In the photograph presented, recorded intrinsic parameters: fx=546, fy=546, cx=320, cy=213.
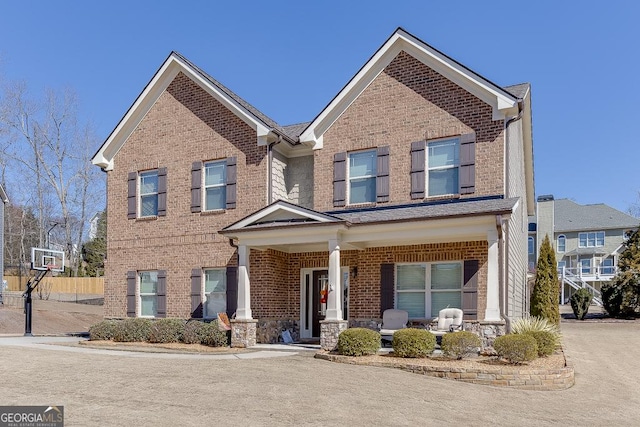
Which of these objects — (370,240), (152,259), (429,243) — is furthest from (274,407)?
(152,259)

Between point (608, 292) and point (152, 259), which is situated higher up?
point (152, 259)

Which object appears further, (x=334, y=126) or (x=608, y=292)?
(x=608, y=292)

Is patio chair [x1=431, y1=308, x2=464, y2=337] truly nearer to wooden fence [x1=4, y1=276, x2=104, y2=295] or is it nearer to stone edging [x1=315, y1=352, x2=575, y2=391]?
stone edging [x1=315, y1=352, x2=575, y2=391]

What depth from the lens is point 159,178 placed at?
18094 millimetres

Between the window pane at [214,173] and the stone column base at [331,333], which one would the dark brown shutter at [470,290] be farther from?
the window pane at [214,173]

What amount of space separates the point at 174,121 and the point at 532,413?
14.1 meters

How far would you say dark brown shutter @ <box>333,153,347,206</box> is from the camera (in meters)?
15.8

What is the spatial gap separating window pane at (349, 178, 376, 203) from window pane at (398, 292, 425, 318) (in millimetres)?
2821

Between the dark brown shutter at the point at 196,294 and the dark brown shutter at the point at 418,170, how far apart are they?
708cm

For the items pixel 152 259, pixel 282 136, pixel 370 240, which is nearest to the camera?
pixel 370 240

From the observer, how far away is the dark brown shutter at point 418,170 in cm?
1485

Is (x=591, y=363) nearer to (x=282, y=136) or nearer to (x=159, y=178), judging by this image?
(x=282, y=136)

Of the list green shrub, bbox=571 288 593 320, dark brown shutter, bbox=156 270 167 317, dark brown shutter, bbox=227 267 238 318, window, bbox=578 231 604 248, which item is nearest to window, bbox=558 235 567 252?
window, bbox=578 231 604 248

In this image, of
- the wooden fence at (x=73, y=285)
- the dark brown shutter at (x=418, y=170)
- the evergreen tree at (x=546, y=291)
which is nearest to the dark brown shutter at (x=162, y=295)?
the dark brown shutter at (x=418, y=170)
